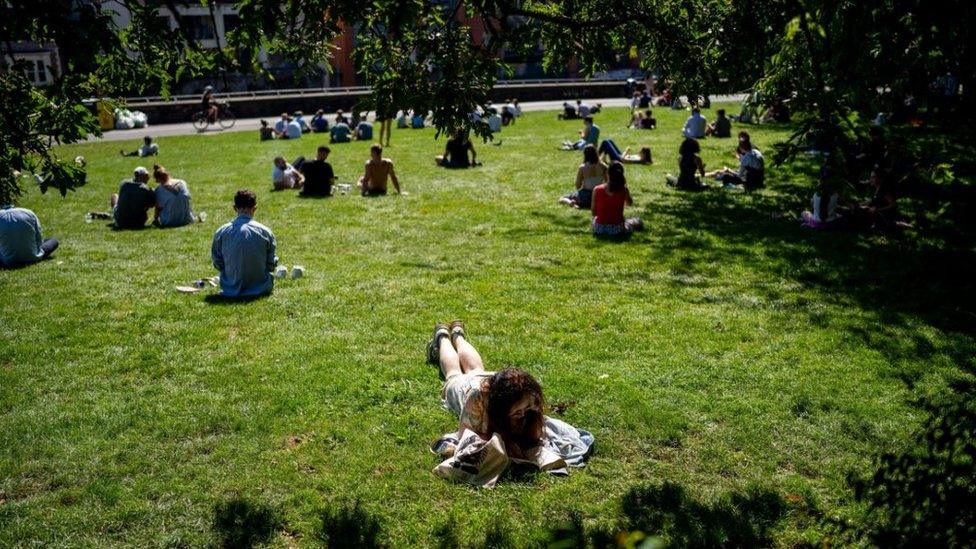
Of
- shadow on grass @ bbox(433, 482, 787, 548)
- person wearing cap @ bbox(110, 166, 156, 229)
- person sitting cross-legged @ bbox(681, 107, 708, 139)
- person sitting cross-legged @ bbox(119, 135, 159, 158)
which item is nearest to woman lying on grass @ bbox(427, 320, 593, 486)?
shadow on grass @ bbox(433, 482, 787, 548)

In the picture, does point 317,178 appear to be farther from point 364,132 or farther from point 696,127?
point 696,127

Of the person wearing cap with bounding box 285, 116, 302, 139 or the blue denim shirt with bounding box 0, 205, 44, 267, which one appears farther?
the person wearing cap with bounding box 285, 116, 302, 139

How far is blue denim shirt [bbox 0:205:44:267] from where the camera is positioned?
37.4 feet

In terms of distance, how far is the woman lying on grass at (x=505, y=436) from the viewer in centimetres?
567

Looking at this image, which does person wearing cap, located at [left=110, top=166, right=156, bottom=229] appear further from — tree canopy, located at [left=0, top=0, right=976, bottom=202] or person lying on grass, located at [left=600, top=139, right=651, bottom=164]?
person lying on grass, located at [left=600, top=139, right=651, bottom=164]

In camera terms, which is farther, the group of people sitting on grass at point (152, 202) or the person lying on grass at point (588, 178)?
the person lying on grass at point (588, 178)

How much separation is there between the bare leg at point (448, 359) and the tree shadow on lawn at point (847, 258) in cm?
492

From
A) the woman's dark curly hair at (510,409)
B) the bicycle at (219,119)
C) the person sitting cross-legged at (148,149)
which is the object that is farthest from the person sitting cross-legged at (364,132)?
the woman's dark curly hair at (510,409)

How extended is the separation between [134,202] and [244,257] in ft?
19.4

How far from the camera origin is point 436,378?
737 centimetres

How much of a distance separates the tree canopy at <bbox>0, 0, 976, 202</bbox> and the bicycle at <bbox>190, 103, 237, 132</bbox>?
88.8 feet

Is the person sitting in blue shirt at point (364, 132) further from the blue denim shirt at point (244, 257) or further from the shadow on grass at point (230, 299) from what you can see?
the shadow on grass at point (230, 299)

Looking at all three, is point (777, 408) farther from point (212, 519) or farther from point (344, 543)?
point (212, 519)

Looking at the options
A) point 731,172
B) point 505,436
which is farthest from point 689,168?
point 505,436
